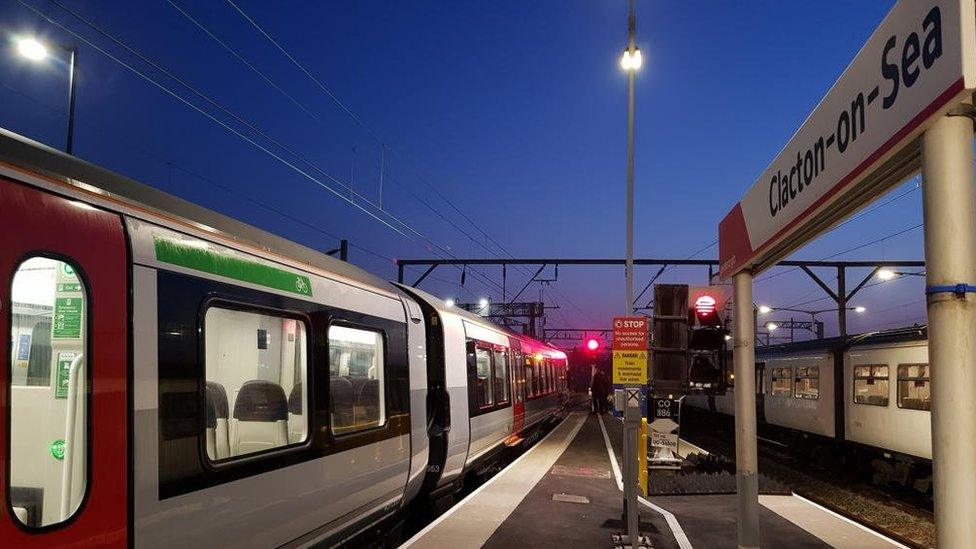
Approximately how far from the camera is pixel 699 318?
9.32 metres

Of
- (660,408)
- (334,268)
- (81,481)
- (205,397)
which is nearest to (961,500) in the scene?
(81,481)

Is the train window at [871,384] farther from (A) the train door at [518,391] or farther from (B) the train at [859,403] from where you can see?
(A) the train door at [518,391]

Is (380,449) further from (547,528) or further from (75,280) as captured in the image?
(75,280)

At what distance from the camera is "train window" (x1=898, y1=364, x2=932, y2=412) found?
11648 millimetres

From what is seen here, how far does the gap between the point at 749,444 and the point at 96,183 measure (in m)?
4.32

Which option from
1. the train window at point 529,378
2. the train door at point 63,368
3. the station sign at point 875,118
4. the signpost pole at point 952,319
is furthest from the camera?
the train window at point 529,378

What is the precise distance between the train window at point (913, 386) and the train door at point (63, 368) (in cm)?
1181

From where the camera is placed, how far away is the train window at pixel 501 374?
13.5 metres

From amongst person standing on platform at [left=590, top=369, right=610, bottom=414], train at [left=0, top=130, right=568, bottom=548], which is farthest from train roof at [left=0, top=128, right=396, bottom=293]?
person standing on platform at [left=590, top=369, right=610, bottom=414]

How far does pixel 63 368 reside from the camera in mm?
3387

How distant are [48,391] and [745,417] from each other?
4.17 meters

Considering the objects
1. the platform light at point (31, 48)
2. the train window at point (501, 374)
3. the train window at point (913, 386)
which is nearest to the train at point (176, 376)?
the platform light at point (31, 48)

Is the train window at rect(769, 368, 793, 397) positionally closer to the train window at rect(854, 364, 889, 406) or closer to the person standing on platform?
the train window at rect(854, 364, 889, 406)

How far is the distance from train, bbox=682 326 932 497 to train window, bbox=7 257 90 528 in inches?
383
